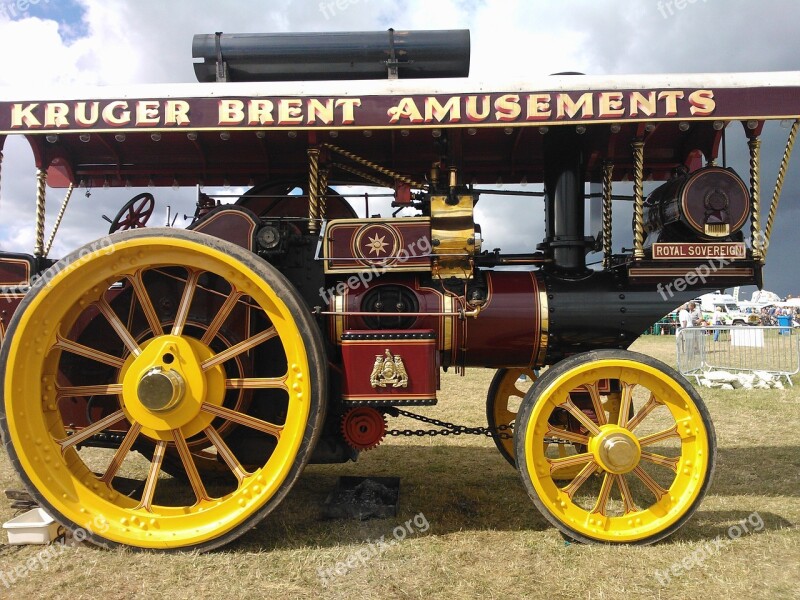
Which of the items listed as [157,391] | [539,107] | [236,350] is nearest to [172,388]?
[157,391]

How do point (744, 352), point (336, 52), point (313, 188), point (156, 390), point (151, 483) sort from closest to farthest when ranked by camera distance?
point (156, 390)
point (151, 483)
point (313, 188)
point (336, 52)
point (744, 352)

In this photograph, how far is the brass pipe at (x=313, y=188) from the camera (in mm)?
3312

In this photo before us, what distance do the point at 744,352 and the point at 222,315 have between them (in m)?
10.1

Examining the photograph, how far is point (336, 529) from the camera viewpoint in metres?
Result: 3.30

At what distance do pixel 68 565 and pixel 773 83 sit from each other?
4.42m

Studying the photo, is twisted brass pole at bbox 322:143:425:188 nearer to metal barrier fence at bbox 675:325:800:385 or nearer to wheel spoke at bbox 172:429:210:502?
wheel spoke at bbox 172:429:210:502

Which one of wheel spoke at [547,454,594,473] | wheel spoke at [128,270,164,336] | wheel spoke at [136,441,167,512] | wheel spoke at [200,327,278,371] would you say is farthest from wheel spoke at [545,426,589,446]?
wheel spoke at [128,270,164,336]

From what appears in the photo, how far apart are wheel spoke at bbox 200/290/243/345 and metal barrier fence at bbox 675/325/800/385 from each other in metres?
9.04

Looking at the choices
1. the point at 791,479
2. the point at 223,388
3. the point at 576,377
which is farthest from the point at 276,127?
the point at 791,479

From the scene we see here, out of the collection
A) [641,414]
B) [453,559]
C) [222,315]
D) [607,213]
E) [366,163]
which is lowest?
[453,559]

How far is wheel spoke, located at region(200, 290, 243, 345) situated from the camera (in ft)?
9.96

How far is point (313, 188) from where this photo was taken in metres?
3.38

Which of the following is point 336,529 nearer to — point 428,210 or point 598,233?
point 428,210

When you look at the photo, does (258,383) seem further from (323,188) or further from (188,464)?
(323,188)
